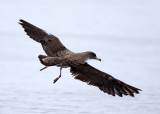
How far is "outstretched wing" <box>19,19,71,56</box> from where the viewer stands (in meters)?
9.73

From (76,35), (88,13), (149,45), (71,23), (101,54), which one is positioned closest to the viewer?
(101,54)

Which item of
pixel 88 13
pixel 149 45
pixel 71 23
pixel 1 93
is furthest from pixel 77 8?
pixel 1 93

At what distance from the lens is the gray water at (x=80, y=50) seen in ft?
33.2

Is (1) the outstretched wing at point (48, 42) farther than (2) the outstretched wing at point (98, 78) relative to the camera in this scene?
Yes

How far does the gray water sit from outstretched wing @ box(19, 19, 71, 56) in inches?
37.8

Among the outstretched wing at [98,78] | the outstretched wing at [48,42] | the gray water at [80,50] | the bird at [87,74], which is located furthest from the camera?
the gray water at [80,50]

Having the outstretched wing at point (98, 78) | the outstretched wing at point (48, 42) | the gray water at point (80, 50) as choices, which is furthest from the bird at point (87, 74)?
the gray water at point (80, 50)

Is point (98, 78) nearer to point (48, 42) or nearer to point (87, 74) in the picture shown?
point (87, 74)

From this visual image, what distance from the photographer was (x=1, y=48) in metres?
14.4

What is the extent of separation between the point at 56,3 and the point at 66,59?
15642 mm

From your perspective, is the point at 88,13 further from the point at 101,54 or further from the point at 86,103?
the point at 86,103

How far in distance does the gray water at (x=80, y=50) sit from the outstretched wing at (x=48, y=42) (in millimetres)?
959

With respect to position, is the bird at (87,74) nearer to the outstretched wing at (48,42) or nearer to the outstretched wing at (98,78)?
the outstretched wing at (98,78)

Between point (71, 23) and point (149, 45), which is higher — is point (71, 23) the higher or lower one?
the higher one
